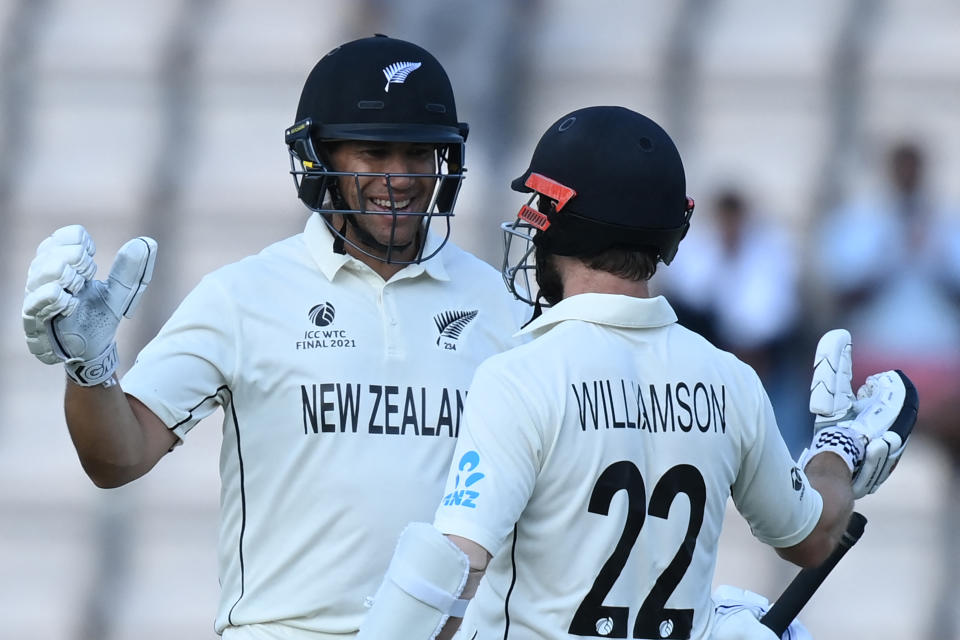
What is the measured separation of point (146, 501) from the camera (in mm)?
4602

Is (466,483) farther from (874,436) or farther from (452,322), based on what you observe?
(874,436)

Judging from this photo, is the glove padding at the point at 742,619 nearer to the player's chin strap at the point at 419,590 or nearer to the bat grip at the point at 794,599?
the bat grip at the point at 794,599

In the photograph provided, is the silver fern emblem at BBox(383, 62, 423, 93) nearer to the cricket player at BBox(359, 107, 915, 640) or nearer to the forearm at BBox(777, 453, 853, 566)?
the cricket player at BBox(359, 107, 915, 640)

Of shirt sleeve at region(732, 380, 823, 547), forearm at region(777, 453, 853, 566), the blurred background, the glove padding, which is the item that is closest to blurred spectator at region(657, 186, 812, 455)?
the blurred background

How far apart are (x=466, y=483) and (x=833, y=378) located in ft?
2.58

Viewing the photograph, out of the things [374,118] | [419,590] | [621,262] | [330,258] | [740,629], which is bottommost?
[740,629]

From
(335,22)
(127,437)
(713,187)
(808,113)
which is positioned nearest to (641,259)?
(127,437)

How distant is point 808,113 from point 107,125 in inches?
107

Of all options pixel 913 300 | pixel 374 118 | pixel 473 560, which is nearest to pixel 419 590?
pixel 473 560

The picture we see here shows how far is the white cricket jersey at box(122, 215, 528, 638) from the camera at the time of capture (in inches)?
83.3

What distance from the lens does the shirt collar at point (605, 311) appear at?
1.81m

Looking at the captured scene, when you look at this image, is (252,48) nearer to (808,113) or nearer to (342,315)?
(808,113)

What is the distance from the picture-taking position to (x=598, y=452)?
5.65ft

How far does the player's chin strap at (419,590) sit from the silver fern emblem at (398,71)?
3.05ft
